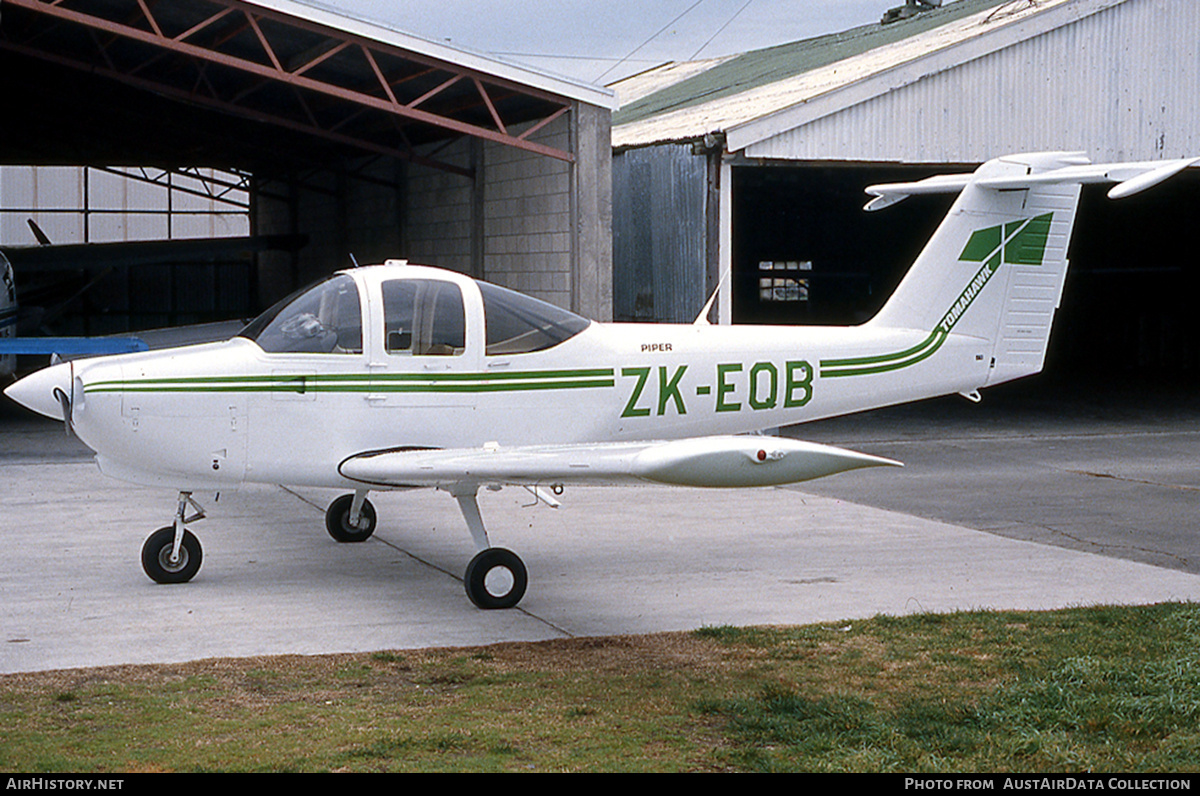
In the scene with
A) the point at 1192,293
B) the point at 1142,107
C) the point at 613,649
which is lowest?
the point at 613,649

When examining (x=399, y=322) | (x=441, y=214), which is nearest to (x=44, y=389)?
(x=399, y=322)

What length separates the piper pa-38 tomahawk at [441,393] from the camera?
7.80 m

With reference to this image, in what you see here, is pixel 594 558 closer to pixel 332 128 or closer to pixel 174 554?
pixel 174 554

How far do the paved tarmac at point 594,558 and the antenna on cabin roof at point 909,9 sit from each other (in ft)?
46.1

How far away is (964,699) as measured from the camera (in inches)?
234

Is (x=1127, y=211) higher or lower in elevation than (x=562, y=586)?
higher

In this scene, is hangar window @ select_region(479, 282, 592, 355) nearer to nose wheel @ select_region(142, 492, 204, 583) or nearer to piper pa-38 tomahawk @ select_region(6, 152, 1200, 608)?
piper pa-38 tomahawk @ select_region(6, 152, 1200, 608)

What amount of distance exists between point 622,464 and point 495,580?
157 centimetres

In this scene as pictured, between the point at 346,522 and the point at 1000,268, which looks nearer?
the point at 346,522

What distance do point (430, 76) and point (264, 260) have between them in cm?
1827

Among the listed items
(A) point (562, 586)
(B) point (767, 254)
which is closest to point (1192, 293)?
(B) point (767, 254)

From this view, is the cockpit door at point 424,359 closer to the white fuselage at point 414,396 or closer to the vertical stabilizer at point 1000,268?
the white fuselage at point 414,396

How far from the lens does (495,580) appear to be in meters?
7.84
